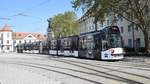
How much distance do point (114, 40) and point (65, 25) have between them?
63513 millimetres

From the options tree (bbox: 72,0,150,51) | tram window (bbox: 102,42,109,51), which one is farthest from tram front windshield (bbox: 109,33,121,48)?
tree (bbox: 72,0,150,51)

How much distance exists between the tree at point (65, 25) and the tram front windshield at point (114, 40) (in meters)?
61.3

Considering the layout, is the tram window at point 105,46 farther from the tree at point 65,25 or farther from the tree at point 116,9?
the tree at point 65,25

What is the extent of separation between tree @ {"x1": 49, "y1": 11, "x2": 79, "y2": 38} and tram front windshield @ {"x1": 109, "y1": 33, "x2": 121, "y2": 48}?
61.3 m

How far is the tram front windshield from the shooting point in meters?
34.3

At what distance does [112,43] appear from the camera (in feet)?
113

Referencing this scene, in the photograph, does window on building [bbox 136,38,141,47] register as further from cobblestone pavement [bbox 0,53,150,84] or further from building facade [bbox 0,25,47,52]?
building facade [bbox 0,25,47,52]

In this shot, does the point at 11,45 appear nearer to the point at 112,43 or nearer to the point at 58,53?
the point at 58,53

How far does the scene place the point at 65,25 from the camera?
97.6 metres

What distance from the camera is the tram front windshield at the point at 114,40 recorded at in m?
34.3

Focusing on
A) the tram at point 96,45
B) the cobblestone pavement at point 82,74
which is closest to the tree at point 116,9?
the tram at point 96,45

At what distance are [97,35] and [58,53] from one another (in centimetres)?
1927

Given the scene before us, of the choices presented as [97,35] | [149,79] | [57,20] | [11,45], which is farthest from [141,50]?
[11,45]

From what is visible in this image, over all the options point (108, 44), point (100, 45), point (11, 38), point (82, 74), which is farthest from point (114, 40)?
point (11, 38)
